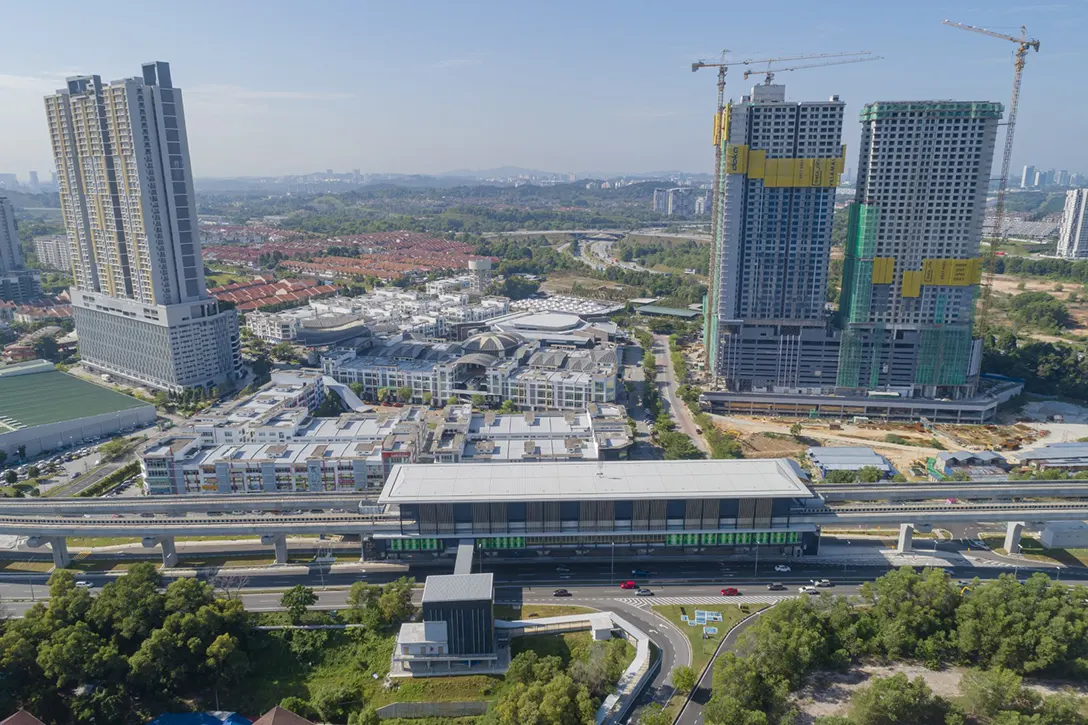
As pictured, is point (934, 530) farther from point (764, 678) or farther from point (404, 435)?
point (404, 435)

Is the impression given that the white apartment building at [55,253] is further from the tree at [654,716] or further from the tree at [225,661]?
the tree at [654,716]

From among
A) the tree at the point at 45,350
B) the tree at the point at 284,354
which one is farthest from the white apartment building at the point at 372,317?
the tree at the point at 45,350

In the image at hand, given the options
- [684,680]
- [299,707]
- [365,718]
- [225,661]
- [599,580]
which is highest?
[225,661]

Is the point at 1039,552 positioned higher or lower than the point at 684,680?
lower

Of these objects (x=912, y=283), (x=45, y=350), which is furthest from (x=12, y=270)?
(x=912, y=283)

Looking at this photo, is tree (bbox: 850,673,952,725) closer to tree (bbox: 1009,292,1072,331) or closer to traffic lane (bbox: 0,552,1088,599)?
traffic lane (bbox: 0,552,1088,599)

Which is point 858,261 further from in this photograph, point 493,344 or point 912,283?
point 493,344

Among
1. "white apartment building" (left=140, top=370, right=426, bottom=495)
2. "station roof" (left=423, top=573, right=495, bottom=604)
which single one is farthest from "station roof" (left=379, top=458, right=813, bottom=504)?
"white apartment building" (left=140, top=370, right=426, bottom=495)

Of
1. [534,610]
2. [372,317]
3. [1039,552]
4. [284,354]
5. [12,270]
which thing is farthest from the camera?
[12,270]
